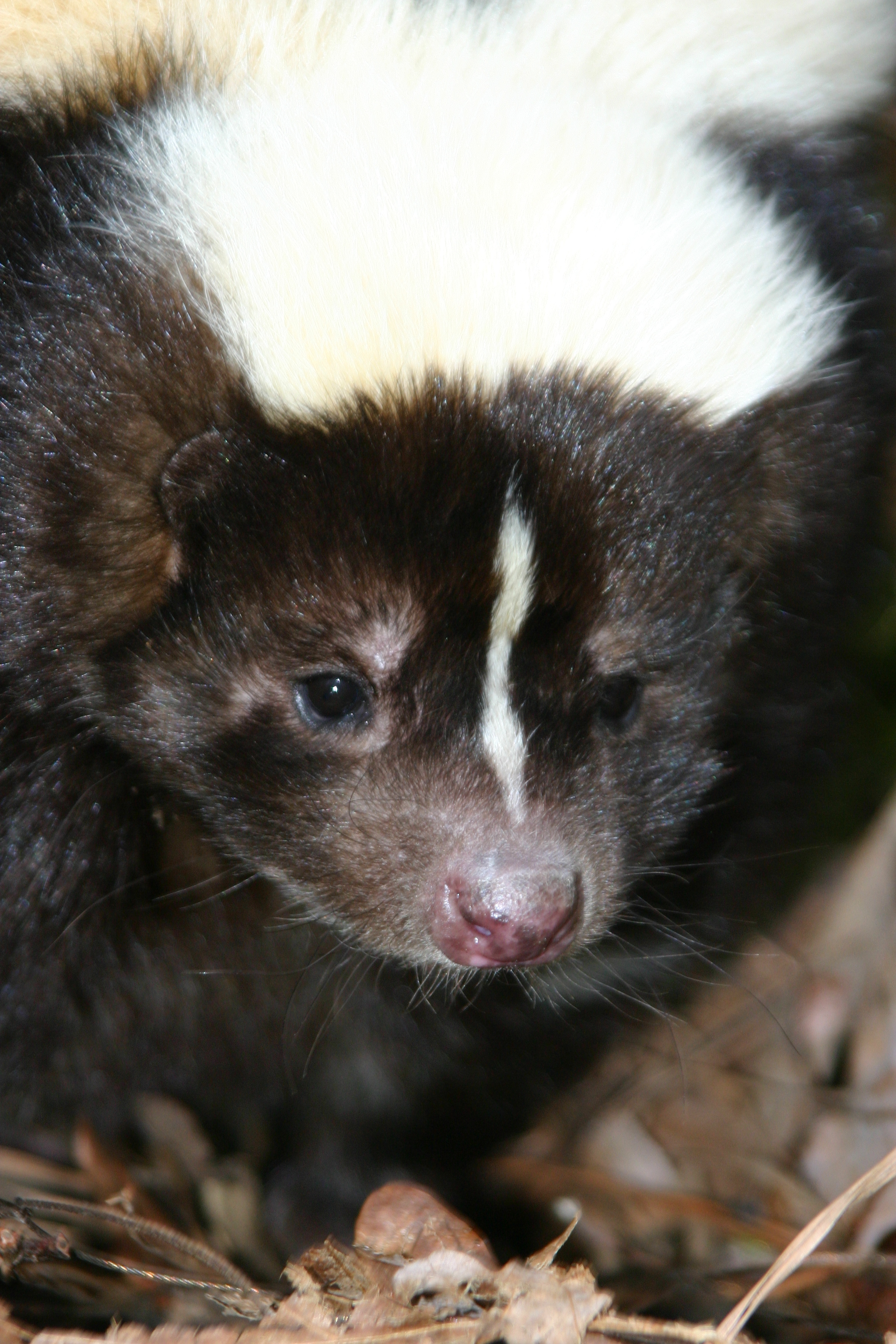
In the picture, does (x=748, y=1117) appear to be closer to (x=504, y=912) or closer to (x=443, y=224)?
(x=504, y=912)

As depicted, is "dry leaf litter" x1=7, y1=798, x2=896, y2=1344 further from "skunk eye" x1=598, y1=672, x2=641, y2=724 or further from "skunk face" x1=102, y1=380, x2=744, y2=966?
"skunk eye" x1=598, y1=672, x2=641, y2=724

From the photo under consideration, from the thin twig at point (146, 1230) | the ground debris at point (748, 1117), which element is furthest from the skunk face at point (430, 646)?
the ground debris at point (748, 1117)

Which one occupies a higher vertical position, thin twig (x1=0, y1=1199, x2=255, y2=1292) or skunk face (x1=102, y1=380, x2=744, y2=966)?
skunk face (x1=102, y1=380, x2=744, y2=966)

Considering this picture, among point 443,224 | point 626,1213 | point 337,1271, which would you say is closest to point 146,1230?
point 337,1271

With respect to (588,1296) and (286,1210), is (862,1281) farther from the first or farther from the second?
(286,1210)

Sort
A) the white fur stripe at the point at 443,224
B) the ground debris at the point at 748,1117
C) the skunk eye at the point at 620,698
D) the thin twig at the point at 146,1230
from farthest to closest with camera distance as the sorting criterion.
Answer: the ground debris at the point at 748,1117 → the thin twig at the point at 146,1230 → the skunk eye at the point at 620,698 → the white fur stripe at the point at 443,224

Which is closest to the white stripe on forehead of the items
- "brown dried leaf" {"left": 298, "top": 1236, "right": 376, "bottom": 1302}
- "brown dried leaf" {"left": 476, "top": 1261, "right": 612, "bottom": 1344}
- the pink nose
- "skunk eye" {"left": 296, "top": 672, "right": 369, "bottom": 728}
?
the pink nose

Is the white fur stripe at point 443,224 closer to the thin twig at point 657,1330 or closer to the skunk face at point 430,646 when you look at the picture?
the skunk face at point 430,646
